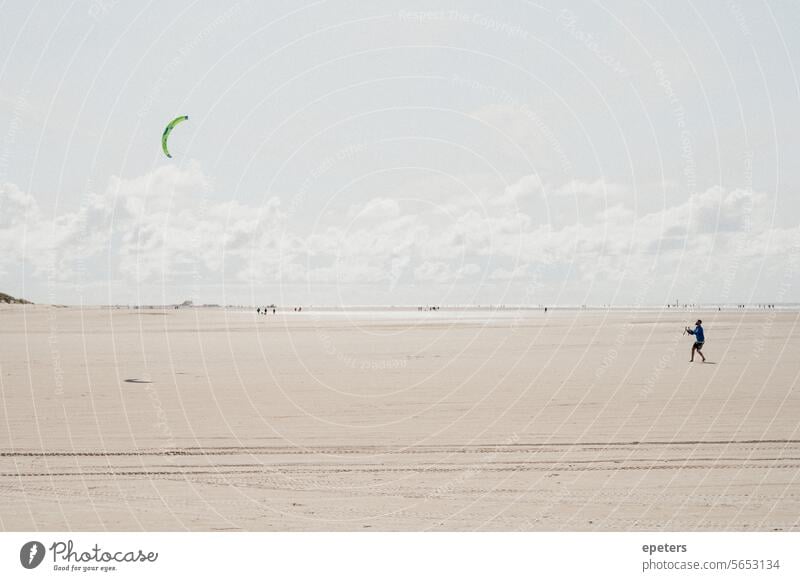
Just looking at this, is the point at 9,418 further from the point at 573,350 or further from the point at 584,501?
the point at 573,350

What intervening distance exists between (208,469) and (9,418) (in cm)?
755

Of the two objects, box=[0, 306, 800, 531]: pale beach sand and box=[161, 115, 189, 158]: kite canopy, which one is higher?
box=[161, 115, 189, 158]: kite canopy

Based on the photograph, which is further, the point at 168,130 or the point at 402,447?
the point at 168,130

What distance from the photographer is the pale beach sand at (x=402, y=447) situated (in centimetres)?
953

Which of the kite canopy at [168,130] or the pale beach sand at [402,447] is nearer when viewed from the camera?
the pale beach sand at [402,447]

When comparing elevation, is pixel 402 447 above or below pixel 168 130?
below

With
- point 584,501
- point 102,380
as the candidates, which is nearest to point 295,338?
point 102,380

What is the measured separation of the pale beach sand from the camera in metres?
9.53

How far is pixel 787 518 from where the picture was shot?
9.28m

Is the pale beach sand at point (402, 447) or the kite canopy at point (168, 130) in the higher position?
the kite canopy at point (168, 130)

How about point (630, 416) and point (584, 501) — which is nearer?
point (584, 501)

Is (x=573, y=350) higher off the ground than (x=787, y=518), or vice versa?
(x=573, y=350)

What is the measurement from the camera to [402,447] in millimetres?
13656

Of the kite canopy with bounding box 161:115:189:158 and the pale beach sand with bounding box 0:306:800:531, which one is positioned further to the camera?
the kite canopy with bounding box 161:115:189:158
